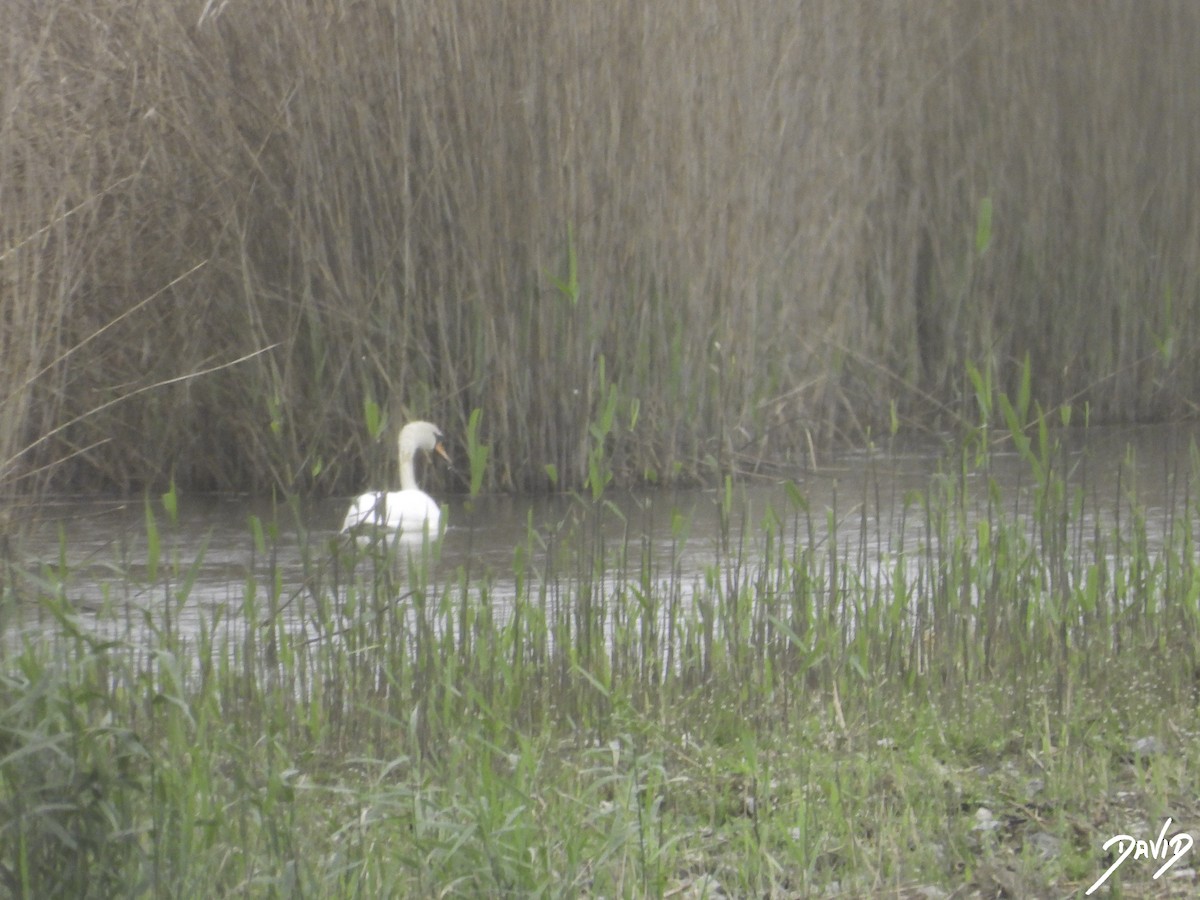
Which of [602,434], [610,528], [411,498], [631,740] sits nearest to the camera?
[631,740]

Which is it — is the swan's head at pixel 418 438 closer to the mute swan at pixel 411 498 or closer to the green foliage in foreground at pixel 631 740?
the mute swan at pixel 411 498

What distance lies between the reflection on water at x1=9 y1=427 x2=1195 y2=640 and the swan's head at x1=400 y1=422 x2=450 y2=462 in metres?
0.32

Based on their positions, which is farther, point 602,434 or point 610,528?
point 610,528

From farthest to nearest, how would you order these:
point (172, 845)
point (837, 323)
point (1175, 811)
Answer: point (837, 323) → point (1175, 811) → point (172, 845)

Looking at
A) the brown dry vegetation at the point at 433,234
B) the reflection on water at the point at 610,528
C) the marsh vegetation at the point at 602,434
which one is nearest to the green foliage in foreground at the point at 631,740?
the marsh vegetation at the point at 602,434

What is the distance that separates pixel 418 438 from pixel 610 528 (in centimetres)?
89

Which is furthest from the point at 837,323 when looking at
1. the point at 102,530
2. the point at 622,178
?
the point at 102,530

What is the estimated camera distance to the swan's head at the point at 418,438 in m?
8.00

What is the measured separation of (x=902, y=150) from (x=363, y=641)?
7579 mm

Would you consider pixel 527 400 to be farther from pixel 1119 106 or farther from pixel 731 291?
pixel 1119 106

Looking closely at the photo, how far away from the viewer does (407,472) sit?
7914 mm

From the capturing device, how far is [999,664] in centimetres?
487
